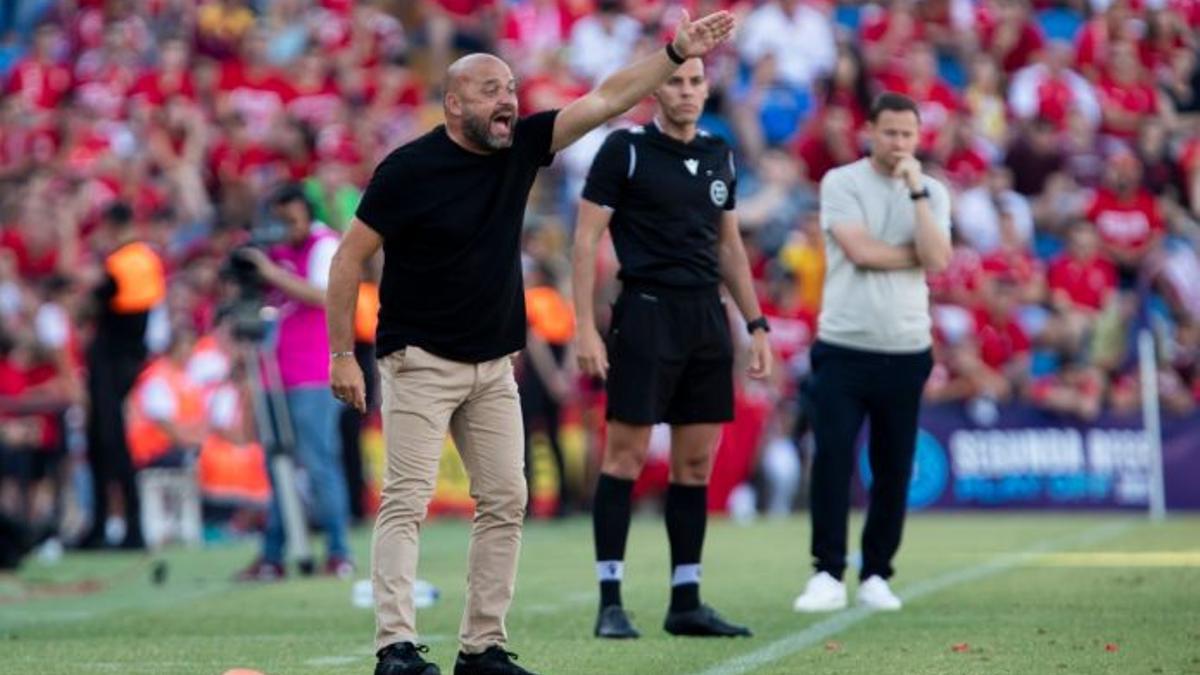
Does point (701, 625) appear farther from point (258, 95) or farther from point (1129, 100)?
point (258, 95)

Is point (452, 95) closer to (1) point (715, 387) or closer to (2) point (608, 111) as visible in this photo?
(2) point (608, 111)

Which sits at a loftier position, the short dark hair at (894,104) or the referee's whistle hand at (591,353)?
the short dark hair at (894,104)

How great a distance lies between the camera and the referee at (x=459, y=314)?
7.91 meters

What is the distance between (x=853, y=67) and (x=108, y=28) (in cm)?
882

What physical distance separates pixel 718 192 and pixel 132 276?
28.8 feet

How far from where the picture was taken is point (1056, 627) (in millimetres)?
9977

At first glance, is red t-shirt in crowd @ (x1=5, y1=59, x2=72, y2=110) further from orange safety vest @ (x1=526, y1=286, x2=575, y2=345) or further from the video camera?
the video camera

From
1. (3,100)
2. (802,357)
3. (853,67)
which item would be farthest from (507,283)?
(3,100)

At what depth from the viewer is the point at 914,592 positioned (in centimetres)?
1220

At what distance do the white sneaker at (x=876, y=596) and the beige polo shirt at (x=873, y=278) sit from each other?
1054 millimetres

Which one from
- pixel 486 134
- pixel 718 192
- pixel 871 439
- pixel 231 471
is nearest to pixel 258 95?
pixel 231 471

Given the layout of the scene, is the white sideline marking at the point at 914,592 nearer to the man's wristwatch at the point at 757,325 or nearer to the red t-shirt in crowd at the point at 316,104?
the man's wristwatch at the point at 757,325

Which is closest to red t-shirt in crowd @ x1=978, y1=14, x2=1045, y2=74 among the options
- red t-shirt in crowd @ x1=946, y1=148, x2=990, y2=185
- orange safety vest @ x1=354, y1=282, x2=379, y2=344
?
red t-shirt in crowd @ x1=946, y1=148, x2=990, y2=185

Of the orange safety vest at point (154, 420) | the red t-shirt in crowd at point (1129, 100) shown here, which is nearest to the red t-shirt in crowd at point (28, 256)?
the orange safety vest at point (154, 420)
